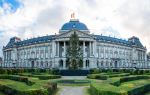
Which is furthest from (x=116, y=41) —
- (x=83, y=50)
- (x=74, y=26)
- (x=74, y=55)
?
(x=74, y=55)

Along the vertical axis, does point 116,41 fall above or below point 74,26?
below

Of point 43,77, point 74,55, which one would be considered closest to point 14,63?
point 74,55

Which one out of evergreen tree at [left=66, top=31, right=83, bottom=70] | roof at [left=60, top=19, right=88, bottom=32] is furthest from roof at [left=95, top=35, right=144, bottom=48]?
evergreen tree at [left=66, top=31, right=83, bottom=70]

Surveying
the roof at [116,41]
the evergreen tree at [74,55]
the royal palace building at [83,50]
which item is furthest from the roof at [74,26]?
the evergreen tree at [74,55]

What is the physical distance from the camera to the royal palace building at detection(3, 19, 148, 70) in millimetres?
120125

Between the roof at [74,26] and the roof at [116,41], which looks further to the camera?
the roof at [116,41]

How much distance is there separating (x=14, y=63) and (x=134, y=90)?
129m

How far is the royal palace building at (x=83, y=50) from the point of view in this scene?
394 feet

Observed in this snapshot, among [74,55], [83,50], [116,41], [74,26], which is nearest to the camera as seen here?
[74,55]

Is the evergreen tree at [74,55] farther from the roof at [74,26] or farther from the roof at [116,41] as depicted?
the roof at [116,41]

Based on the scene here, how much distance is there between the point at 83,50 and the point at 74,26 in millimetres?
15499

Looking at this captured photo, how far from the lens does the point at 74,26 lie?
128500mm

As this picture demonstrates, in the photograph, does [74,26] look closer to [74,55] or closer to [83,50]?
[83,50]

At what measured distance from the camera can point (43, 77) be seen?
54.0 meters
